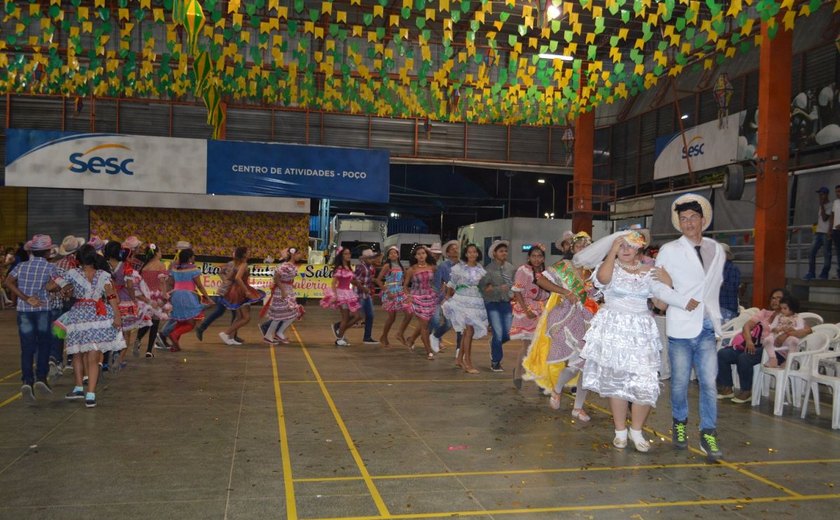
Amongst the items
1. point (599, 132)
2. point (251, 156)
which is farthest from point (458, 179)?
point (251, 156)

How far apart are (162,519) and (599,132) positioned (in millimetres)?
26500

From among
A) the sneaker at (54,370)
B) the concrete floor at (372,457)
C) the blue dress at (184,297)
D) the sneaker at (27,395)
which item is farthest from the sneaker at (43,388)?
the blue dress at (184,297)

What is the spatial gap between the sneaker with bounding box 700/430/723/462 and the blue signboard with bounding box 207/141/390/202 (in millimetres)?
16156

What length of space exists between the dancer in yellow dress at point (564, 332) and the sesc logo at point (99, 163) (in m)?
16.6

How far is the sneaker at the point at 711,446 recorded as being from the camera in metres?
5.79

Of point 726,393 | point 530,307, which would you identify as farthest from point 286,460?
point 726,393

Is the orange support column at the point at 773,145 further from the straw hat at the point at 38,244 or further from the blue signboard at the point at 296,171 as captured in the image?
the straw hat at the point at 38,244

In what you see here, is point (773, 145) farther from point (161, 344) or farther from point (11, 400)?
point (11, 400)

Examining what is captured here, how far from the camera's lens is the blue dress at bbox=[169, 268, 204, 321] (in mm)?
11562

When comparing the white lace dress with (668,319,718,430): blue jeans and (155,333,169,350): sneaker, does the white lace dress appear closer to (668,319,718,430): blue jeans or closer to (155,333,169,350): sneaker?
(668,319,718,430): blue jeans

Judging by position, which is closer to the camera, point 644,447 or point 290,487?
point 290,487

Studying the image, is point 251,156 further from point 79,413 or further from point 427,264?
point 79,413

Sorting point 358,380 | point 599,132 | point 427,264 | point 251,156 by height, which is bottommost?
point 358,380

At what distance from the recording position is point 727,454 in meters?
6.06
